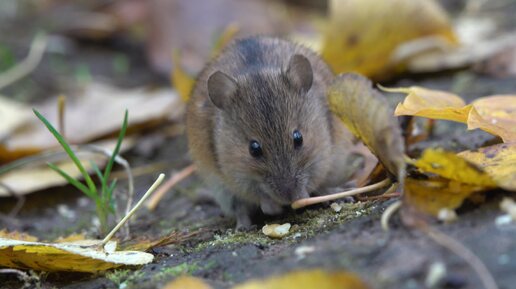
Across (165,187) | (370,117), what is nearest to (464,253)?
(370,117)

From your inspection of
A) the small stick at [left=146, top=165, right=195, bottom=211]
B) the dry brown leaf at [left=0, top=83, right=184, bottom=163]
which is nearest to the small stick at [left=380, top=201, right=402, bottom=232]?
the small stick at [left=146, top=165, right=195, bottom=211]

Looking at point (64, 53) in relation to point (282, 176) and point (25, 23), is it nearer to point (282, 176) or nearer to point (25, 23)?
point (25, 23)

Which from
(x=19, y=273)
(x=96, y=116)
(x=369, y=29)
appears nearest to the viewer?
(x=19, y=273)

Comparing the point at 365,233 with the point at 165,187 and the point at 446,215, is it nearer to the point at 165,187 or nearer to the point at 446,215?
the point at 446,215

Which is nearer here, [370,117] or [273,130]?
[370,117]

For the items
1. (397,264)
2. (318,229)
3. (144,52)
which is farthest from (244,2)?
(397,264)

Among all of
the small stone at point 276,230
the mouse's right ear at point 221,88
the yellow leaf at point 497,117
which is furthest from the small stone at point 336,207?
the mouse's right ear at point 221,88
